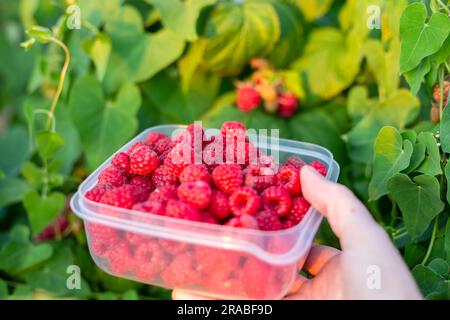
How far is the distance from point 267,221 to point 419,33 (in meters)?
0.51

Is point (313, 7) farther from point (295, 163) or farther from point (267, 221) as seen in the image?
point (267, 221)

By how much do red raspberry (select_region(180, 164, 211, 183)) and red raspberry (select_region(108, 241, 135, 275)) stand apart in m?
0.14

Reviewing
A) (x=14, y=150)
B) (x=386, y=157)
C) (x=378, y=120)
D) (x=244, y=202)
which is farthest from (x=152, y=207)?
(x=14, y=150)

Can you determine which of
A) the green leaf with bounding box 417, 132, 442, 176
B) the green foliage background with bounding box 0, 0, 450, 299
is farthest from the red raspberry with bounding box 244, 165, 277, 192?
the green foliage background with bounding box 0, 0, 450, 299

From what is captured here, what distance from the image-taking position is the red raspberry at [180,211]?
2.72 ft

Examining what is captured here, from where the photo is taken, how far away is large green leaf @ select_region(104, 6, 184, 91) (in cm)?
154

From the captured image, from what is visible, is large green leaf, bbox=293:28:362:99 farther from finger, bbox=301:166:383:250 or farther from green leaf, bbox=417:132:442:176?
finger, bbox=301:166:383:250

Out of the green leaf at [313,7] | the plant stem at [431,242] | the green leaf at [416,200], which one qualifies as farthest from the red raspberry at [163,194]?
the green leaf at [313,7]

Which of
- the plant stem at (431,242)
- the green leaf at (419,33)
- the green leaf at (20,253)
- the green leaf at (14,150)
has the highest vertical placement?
the green leaf at (419,33)

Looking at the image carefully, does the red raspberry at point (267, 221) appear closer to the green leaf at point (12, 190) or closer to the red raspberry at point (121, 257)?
the red raspberry at point (121, 257)

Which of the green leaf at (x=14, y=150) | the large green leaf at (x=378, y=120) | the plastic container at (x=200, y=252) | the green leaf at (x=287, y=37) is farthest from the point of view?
the green leaf at (x=14, y=150)
